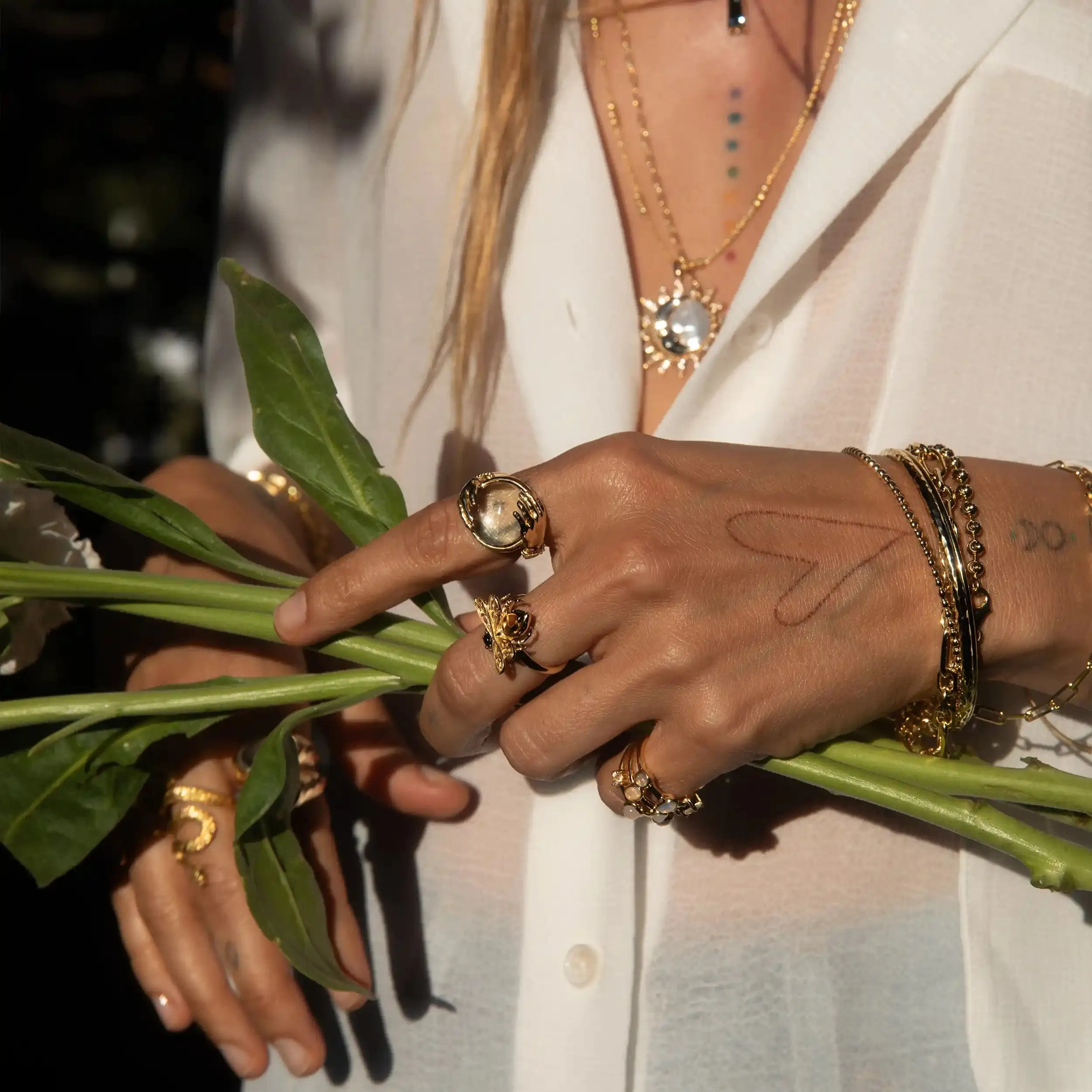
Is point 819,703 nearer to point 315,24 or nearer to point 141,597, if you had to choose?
point 141,597

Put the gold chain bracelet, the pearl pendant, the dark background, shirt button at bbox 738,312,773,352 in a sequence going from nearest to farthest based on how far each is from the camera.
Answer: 1. the gold chain bracelet
2. shirt button at bbox 738,312,773,352
3. the pearl pendant
4. the dark background

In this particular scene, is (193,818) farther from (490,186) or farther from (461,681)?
(490,186)

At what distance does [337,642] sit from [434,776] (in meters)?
0.20

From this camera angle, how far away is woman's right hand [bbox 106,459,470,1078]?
0.86 metres

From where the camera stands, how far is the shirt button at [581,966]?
35.3 inches

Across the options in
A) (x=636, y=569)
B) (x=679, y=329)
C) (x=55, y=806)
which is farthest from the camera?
(x=679, y=329)

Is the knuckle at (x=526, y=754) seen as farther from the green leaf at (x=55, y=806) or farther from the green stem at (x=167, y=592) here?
the green leaf at (x=55, y=806)

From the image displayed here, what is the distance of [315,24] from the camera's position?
1.14 metres

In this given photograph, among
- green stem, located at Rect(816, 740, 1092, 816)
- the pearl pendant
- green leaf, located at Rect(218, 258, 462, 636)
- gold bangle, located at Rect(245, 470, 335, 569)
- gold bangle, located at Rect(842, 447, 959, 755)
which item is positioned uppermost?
the pearl pendant

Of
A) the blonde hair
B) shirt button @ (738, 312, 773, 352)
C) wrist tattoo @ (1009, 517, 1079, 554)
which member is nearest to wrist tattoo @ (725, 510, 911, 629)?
wrist tattoo @ (1009, 517, 1079, 554)

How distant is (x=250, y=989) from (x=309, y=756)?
0.19 m

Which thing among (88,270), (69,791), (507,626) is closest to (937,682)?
(507,626)

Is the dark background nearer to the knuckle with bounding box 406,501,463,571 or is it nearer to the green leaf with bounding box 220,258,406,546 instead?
the green leaf with bounding box 220,258,406,546

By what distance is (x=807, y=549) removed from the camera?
2.37 ft
